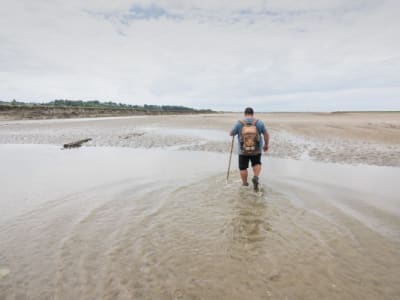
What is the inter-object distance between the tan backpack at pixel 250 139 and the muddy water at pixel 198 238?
119 cm

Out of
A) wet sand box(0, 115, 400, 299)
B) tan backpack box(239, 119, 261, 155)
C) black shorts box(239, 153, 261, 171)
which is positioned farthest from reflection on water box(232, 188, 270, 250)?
tan backpack box(239, 119, 261, 155)

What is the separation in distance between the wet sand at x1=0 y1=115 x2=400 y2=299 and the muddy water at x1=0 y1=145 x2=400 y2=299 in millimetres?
18

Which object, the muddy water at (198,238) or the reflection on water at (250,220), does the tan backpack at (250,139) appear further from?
the reflection on water at (250,220)

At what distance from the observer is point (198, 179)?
798 cm

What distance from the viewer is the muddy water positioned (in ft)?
9.48

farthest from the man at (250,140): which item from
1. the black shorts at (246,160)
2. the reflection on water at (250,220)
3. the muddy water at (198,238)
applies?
the reflection on water at (250,220)

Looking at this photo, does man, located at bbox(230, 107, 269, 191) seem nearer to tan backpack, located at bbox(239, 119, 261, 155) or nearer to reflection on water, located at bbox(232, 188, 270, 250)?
tan backpack, located at bbox(239, 119, 261, 155)

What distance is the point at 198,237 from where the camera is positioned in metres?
4.07

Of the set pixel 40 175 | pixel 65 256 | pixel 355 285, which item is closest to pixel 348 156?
pixel 355 285

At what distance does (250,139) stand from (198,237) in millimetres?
3828

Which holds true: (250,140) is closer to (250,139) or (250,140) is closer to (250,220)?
(250,139)

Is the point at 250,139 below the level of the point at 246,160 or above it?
above

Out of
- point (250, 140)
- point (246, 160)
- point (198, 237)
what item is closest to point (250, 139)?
point (250, 140)

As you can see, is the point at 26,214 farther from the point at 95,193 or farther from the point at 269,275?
the point at 269,275
